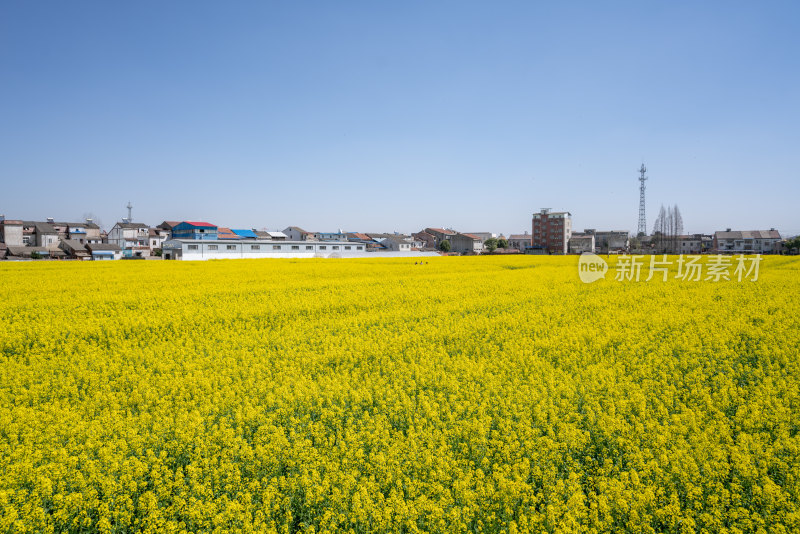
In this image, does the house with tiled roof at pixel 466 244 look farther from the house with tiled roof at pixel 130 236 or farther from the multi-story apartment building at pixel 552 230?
the house with tiled roof at pixel 130 236

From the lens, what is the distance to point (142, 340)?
9.52 meters

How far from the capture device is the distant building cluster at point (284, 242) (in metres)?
54.5

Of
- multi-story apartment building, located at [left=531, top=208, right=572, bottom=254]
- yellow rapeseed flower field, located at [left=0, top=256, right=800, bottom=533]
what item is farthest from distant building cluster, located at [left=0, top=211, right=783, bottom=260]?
yellow rapeseed flower field, located at [left=0, top=256, right=800, bottom=533]

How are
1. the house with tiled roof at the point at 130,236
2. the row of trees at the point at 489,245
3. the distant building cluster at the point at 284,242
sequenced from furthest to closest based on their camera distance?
1. the row of trees at the point at 489,245
2. the house with tiled roof at the point at 130,236
3. the distant building cluster at the point at 284,242

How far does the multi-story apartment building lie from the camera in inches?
4099

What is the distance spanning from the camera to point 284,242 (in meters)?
55.9

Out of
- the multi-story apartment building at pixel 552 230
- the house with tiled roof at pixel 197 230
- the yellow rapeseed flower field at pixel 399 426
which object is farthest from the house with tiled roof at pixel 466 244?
the yellow rapeseed flower field at pixel 399 426

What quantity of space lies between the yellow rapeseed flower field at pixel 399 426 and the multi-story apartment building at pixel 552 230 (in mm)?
98914

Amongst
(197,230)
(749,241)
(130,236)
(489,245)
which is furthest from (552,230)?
(130,236)

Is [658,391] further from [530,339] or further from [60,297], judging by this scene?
[60,297]

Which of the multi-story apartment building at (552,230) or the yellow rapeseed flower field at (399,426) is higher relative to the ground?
the multi-story apartment building at (552,230)

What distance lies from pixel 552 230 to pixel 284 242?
75.9 metres

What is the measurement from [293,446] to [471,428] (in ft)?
6.80

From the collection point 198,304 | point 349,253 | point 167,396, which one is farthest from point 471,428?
point 349,253
